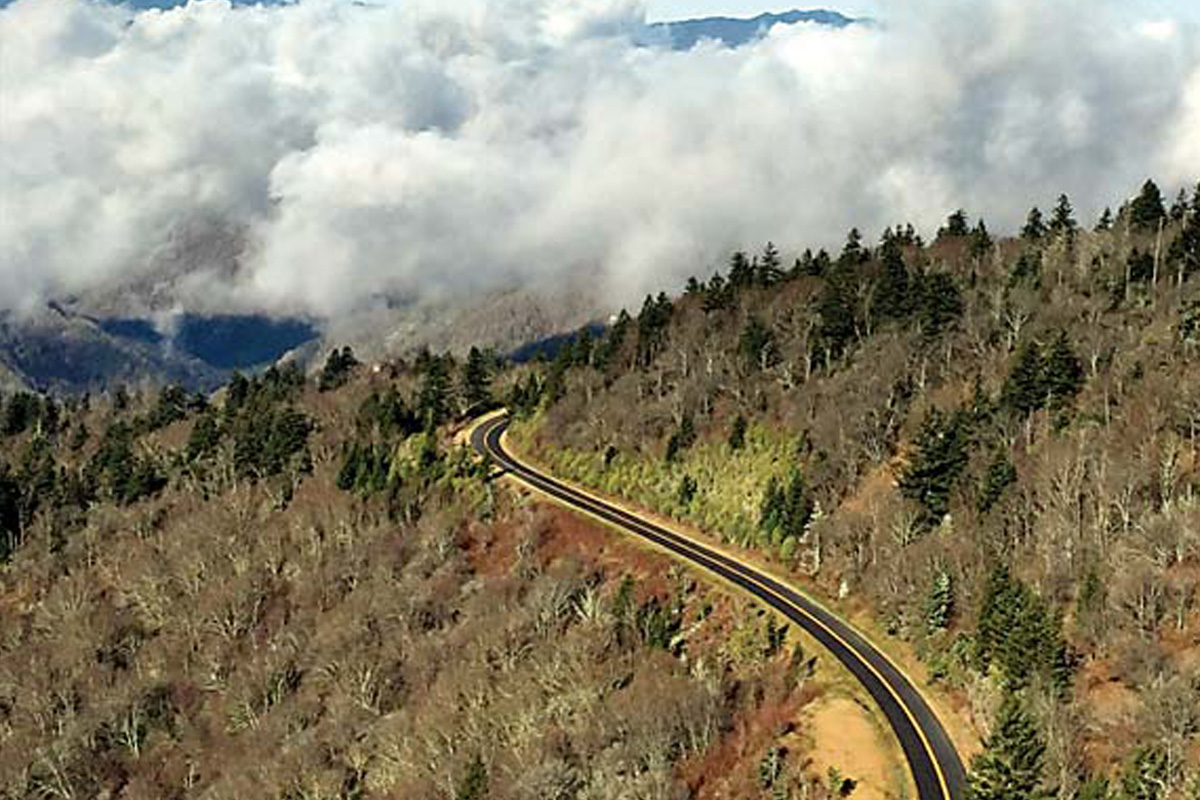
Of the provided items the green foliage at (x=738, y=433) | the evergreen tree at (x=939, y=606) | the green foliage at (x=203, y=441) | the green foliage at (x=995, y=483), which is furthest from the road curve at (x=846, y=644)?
the green foliage at (x=203, y=441)

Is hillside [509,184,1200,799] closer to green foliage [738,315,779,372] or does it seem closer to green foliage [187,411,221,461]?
→ green foliage [738,315,779,372]

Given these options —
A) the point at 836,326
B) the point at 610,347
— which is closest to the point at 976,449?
the point at 836,326

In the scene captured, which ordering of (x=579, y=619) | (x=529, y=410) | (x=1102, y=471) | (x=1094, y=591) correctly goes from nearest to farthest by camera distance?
(x=1094, y=591)
(x=1102, y=471)
(x=579, y=619)
(x=529, y=410)

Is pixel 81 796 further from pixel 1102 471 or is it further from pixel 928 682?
pixel 1102 471

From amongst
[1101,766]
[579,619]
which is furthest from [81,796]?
[1101,766]

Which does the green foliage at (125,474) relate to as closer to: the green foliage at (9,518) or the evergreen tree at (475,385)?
the green foliage at (9,518)

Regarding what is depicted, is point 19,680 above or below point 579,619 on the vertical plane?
below

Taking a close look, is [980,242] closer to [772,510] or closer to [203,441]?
[772,510]
